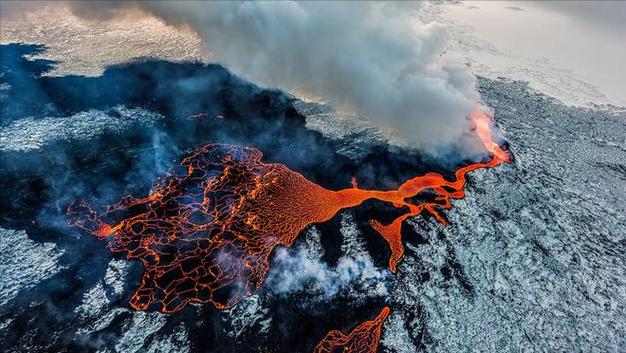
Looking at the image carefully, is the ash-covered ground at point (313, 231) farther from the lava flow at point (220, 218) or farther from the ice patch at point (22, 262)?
the lava flow at point (220, 218)

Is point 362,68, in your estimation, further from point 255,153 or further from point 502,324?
point 502,324

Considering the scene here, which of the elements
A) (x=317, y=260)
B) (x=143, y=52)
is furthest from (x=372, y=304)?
(x=143, y=52)

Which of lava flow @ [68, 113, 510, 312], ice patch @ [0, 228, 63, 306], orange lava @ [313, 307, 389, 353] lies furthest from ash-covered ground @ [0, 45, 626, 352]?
lava flow @ [68, 113, 510, 312]

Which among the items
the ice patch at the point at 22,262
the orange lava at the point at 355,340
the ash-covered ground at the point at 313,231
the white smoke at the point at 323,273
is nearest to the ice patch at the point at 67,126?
the ash-covered ground at the point at 313,231

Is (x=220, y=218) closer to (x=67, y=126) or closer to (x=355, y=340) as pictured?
(x=355, y=340)

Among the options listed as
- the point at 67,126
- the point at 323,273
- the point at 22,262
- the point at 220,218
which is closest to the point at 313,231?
the point at 323,273
